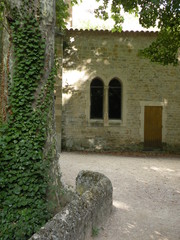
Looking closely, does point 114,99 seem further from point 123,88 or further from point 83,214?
point 83,214

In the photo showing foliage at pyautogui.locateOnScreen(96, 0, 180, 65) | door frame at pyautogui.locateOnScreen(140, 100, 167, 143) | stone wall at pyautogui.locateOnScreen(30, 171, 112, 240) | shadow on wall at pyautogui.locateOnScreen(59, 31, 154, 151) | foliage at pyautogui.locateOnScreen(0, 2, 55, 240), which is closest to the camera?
stone wall at pyautogui.locateOnScreen(30, 171, 112, 240)

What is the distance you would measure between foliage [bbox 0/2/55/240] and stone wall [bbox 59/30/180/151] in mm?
7796

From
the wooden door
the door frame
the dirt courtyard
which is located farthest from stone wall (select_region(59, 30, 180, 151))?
the dirt courtyard

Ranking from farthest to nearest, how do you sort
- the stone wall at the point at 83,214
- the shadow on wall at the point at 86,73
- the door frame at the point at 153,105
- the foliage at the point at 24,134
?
the door frame at the point at 153,105 < the shadow on wall at the point at 86,73 < the foliage at the point at 24,134 < the stone wall at the point at 83,214

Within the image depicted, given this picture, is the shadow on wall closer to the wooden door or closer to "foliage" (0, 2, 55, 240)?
the wooden door

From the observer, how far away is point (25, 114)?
158 inches

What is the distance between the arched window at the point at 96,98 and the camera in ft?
40.4

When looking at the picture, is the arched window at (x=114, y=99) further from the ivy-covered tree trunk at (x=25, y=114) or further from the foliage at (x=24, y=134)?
the foliage at (x=24, y=134)

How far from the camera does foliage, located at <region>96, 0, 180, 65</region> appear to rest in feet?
24.3

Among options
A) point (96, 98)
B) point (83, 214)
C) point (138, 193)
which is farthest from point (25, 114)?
point (96, 98)

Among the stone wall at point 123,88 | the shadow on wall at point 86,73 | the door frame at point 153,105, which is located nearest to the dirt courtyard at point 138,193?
the shadow on wall at point 86,73

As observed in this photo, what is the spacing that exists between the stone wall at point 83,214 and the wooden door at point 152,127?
7384mm

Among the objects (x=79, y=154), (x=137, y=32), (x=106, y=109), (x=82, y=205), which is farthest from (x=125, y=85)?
(x=82, y=205)

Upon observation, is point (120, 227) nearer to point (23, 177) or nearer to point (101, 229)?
point (101, 229)
